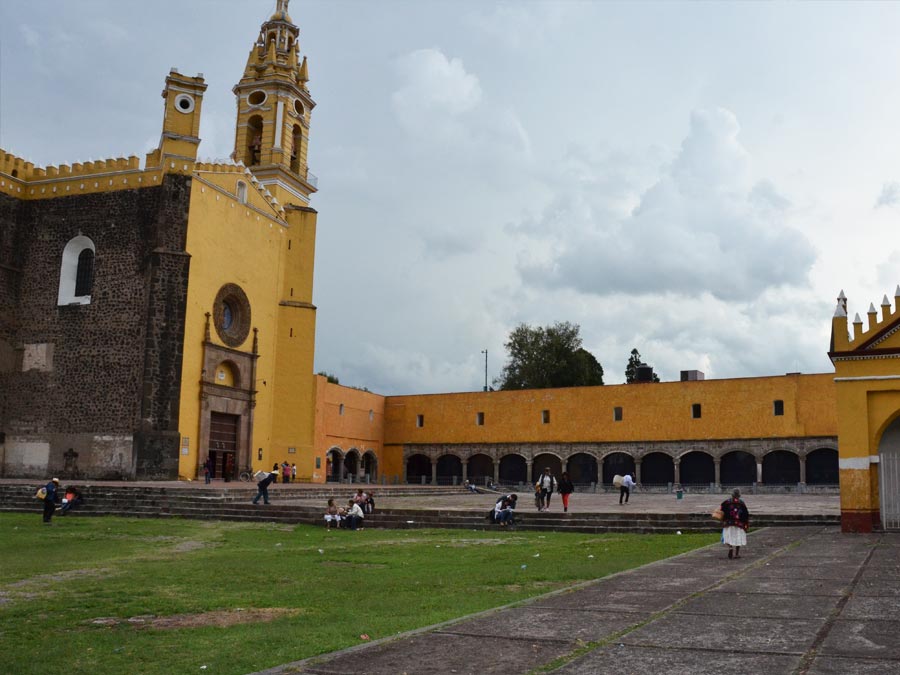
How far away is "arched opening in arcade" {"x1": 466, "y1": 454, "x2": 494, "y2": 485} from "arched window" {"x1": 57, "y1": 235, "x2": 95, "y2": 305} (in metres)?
22.2

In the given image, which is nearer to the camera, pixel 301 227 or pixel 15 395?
pixel 15 395

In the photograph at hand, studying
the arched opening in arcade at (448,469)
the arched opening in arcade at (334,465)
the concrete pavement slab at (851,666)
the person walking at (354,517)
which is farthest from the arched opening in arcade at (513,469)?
the concrete pavement slab at (851,666)

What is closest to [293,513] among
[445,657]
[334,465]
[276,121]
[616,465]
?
[445,657]

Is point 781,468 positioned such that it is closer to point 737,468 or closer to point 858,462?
point 737,468

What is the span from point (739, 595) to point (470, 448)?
37.5m

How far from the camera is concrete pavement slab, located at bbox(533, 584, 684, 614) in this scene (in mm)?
6449

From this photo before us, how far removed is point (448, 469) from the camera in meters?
45.2

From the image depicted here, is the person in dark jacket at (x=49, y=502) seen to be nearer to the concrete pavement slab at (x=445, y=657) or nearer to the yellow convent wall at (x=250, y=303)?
the yellow convent wall at (x=250, y=303)

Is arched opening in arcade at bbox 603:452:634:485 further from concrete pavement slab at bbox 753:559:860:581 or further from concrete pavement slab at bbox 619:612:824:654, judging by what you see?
concrete pavement slab at bbox 619:612:824:654

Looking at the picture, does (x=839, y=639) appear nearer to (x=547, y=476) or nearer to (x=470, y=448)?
(x=547, y=476)

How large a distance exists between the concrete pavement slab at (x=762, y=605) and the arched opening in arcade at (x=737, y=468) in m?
33.3

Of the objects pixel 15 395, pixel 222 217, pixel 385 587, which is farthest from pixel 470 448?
pixel 385 587

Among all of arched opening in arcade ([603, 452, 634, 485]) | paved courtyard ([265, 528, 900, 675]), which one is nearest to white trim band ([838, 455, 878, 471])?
paved courtyard ([265, 528, 900, 675])

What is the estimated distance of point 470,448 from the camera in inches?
1750
